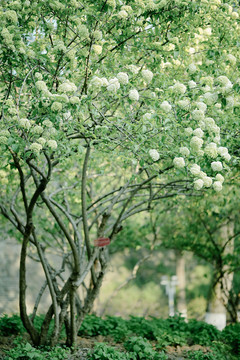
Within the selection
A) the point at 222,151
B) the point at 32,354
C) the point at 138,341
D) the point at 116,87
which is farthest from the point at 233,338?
the point at 116,87

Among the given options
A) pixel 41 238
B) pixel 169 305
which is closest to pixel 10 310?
pixel 41 238

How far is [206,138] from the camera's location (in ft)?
11.5

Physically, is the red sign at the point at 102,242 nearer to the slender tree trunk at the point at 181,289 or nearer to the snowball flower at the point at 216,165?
the snowball flower at the point at 216,165

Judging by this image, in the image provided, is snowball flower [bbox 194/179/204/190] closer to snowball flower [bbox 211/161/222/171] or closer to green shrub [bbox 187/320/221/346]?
snowball flower [bbox 211/161/222/171]

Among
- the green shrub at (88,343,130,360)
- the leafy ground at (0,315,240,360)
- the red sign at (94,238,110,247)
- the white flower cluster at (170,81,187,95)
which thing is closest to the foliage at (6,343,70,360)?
the leafy ground at (0,315,240,360)

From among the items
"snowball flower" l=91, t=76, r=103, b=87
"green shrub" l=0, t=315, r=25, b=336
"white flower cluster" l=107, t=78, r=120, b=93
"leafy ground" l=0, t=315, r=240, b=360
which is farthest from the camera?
"green shrub" l=0, t=315, r=25, b=336

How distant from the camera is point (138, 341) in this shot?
4516 millimetres

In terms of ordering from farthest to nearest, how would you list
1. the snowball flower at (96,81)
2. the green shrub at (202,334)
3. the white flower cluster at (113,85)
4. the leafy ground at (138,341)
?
1. the green shrub at (202,334)
2. the leafy ground at (138,341)
3. the white flower cluster at (113,85)
4. the snowball flower at (96,81)

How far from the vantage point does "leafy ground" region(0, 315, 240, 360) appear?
14.0 ft

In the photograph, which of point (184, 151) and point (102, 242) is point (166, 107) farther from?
point (102, 242)

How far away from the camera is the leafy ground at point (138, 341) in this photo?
427 cm

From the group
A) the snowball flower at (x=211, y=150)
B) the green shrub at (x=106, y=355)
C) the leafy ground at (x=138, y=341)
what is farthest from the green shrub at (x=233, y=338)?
the snowball flower at (x=211, y=150)

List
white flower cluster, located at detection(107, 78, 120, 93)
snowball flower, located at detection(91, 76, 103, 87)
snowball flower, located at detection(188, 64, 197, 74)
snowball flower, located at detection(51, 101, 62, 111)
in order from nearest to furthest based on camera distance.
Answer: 1. snowball flower, located at detection(51, 101, 62, 111)
2. snowball flower, located at detection(91, 76, 103, 87)
3. white flower cluster, located at detection(107, 78, 120, 93)
4. snowball flower, located at detection(188, 64, 197, 74)

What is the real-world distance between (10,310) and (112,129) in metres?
10.6
